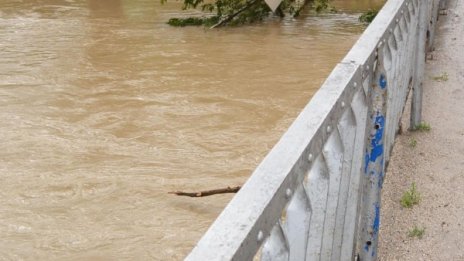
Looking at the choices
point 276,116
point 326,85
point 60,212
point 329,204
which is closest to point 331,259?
A: point 329,204

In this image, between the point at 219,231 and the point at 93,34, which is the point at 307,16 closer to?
the point at 93,34

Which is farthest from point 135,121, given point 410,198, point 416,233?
point 416,233

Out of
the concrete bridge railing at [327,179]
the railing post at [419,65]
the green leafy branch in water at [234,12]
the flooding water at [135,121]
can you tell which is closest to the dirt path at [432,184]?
the railing post at [419,65]

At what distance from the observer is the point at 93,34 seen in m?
13.4

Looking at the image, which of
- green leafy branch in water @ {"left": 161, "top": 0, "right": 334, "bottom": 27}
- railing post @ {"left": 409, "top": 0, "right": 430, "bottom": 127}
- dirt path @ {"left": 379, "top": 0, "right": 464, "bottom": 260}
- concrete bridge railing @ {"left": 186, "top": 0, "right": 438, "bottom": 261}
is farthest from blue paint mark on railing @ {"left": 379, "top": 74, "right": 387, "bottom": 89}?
green leafy branch in water @ {"left": 161, "top": 0, "right": 334, "bottom": 27}

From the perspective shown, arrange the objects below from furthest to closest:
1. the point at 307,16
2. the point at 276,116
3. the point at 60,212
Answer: the point at 307,16
the point at 276,116
the point at 60,212

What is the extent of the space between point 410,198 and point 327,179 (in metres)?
2.28

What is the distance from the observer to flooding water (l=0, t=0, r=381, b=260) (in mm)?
5117

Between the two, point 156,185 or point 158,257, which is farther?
point 156,185

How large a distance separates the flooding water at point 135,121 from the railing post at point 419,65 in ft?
4.85

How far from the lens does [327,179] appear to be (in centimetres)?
189

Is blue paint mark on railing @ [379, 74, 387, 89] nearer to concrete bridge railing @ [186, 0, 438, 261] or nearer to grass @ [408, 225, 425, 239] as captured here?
concrete bridge railing @ [186, 0, 438, 261]

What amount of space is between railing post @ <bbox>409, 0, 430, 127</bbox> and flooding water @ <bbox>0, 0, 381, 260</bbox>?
4.85ft

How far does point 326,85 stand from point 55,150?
201 inches
